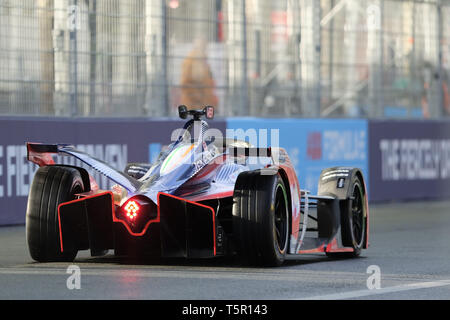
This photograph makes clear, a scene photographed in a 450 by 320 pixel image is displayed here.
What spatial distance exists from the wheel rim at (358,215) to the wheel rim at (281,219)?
149cm

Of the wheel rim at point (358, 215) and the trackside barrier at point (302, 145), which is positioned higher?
the trackside barrier at point (302, 145)

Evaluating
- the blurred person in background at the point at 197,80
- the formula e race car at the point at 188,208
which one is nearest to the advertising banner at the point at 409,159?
the blurred person in background at the point at 197,80

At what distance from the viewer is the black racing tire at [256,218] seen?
901 cm

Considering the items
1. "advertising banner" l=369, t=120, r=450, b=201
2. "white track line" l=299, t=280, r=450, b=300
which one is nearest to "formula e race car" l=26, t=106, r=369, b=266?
"white track line" l=299, t=280, r=450, b=300

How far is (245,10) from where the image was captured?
18953mm

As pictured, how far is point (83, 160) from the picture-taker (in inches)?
375

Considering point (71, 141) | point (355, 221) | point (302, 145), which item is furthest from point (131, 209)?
point (302, 145)

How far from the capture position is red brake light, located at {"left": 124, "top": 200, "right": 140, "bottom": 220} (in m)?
8.96

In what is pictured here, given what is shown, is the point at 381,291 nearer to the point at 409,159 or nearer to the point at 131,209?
the point at 131,209

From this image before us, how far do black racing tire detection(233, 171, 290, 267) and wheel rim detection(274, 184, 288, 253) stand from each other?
0.19 metres

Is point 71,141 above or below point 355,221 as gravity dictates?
above

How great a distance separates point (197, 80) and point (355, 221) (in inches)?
301

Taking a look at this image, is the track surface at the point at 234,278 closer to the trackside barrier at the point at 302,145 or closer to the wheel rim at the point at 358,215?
the wheel rim at the point at 358,215
